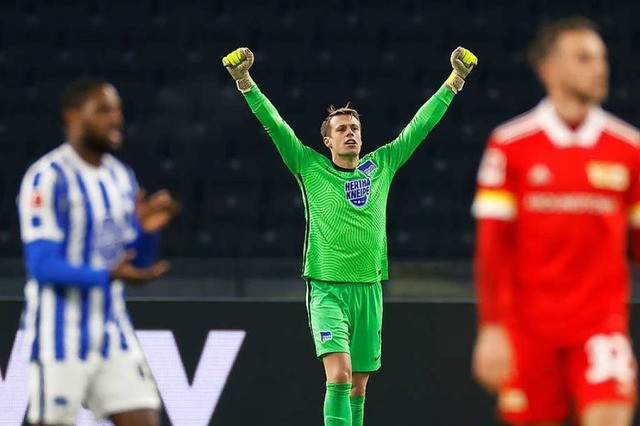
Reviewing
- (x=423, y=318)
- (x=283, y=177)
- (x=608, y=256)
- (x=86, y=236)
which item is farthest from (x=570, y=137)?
(x=283, y=177)

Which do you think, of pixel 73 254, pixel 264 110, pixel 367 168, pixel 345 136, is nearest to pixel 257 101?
pixel 264 110

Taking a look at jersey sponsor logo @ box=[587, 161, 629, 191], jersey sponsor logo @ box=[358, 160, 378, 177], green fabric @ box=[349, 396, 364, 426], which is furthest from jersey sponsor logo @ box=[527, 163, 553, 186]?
green fabric @ box=[349, 396, 364, 426]

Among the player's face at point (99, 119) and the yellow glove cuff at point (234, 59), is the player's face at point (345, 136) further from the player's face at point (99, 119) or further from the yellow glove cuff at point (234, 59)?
the player's face at point (99, 119)

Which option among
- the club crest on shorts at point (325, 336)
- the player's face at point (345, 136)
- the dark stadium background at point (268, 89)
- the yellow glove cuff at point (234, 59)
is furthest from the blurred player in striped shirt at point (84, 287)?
the dark stadium background at point (268, 89)

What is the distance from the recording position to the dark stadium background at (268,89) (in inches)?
350

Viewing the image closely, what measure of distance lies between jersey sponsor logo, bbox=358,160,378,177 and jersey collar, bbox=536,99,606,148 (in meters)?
2.81

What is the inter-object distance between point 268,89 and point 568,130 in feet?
18.3

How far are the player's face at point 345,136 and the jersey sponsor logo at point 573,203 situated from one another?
2869mm

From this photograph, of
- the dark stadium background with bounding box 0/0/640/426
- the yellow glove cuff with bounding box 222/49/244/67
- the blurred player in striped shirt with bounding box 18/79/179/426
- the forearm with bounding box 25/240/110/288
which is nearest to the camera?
the forearm with bounding box 25/240/110/288

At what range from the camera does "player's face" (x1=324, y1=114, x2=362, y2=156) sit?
21.7 ft

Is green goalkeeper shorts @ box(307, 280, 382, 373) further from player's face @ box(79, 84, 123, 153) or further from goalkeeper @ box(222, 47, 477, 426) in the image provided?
player's face @ box(79, 84, 123, 153)

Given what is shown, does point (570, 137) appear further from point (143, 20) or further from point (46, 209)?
point (143, 20)

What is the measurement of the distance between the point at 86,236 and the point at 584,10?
602 cm

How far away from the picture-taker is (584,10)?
31.1 feet
